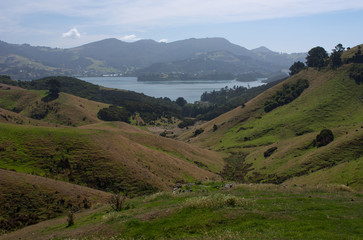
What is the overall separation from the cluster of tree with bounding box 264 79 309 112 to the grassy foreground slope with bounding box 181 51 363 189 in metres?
2.37

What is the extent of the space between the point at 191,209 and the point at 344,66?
120 m

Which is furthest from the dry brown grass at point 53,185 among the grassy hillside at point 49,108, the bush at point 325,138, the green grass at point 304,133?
the grassy hillside at point 49,108

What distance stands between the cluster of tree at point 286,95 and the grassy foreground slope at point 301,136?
2368mm

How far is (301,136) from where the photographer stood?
68.8m

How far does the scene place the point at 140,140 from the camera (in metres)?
61.6

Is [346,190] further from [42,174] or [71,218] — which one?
[42,174]

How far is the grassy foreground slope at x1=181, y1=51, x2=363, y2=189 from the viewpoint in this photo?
45.0 m

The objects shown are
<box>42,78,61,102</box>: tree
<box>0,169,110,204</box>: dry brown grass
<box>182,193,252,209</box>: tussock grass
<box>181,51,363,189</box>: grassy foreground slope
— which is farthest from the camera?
<box>42,78,61,102</box>: tree

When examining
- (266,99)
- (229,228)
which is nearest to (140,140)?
(229,228)

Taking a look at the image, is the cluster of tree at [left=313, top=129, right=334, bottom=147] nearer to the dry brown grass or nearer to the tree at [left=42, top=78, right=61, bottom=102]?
the dry brown grass

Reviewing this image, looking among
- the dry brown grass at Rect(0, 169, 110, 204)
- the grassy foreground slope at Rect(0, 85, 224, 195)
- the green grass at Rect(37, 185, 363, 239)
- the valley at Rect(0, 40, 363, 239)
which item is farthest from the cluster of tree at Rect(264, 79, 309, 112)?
the green grass at Rect(37, 185, 363, 239)

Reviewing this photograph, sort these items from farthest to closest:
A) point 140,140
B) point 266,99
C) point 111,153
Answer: point 266,99, point 140,140, point 111,153

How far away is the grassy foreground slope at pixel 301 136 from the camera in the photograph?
45.0 m

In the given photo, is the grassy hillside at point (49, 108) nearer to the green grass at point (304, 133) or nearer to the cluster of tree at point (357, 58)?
the green grass at point (304, 133)
